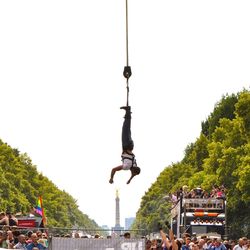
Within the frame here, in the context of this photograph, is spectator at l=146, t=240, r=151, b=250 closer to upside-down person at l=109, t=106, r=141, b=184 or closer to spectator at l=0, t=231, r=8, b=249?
spectator at l=0, t=231, r=8, b=249

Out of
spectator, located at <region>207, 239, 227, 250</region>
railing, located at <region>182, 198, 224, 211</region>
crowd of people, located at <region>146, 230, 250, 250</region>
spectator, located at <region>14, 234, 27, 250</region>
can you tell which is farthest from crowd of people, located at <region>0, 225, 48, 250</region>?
railing, located at <region>182, 198, 224, 211</region>

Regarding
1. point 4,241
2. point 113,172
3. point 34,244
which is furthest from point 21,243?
point 113,172

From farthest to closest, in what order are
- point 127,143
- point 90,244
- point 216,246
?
point 216,246 → point 90,244 → point 127,143

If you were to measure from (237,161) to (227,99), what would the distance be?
4177cm

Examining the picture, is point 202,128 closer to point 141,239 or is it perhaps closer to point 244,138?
point 244,138

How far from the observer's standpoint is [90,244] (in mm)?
29672

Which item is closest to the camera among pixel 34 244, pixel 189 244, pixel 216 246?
pixel 34 244

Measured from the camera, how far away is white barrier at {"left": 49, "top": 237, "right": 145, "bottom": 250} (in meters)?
29.5

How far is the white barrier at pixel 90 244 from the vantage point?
2948cm

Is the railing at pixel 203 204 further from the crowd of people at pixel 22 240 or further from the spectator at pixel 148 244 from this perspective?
the crowd of people at pixel 22 240

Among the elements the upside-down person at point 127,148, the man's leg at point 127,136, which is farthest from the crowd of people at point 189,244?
the man's leg at point 127,136

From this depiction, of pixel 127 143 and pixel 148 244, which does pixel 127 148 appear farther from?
pixel 148 244

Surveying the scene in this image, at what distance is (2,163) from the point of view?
15088 cm

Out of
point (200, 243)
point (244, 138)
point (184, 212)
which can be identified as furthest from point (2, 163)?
point (200, 243)
